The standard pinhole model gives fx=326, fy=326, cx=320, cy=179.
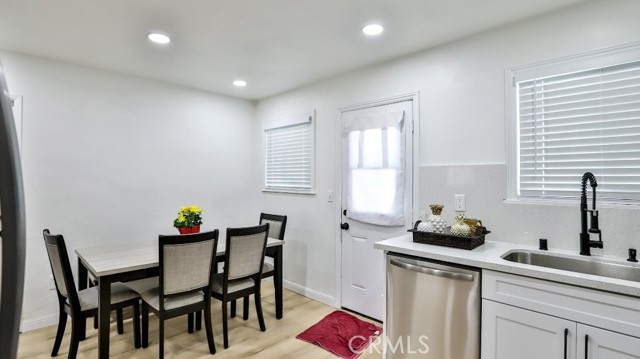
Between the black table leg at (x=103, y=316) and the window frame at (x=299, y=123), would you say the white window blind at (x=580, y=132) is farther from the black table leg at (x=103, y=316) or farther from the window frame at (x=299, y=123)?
the black table leg at (x=103, y=316)

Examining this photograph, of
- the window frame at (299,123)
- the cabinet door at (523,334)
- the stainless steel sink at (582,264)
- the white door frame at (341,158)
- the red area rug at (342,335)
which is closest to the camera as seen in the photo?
the cabinet door at (523,334)

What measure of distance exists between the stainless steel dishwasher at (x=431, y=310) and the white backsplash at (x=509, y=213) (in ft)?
2.04

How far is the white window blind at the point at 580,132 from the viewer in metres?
1.87

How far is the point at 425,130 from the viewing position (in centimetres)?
272

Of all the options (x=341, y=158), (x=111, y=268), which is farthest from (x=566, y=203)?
(x=111, y=268)

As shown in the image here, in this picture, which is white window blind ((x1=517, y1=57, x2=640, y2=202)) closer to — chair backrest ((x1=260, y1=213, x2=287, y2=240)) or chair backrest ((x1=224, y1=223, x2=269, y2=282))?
chair backrest ((x1=224, y1=223, x2=269, y2=282))

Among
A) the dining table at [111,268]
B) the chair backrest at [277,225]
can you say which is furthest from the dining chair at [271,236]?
the dining table at [111,268]

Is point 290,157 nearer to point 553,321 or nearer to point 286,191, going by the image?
point 286,191

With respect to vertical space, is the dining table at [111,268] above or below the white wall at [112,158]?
below

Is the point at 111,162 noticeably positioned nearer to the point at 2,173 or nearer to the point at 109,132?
the point at 109,132

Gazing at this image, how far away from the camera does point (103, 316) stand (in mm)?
2211

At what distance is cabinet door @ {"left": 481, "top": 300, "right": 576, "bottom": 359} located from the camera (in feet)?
5.16

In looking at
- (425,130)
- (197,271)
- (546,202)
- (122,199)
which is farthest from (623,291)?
(122,199)

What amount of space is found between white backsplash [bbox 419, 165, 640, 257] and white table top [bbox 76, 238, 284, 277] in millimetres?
1899
